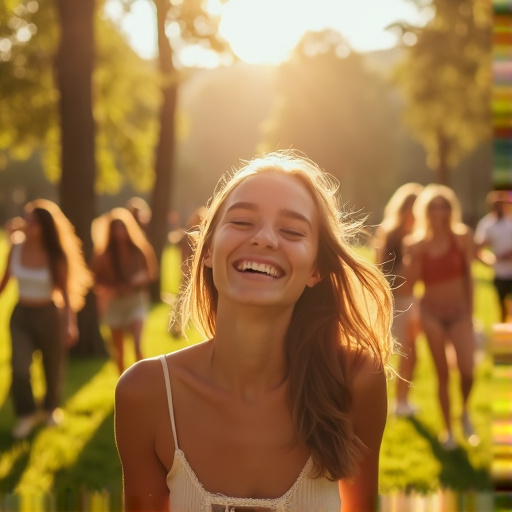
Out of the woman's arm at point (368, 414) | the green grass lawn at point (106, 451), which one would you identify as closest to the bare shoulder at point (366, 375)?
the woman's arm at point (368, 414)

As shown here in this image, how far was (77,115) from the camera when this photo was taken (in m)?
12.3

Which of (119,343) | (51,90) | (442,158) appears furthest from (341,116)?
(119,343)

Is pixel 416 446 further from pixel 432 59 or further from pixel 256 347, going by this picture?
pixel 432 59

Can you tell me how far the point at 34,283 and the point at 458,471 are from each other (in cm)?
413

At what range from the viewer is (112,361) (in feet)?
41.3

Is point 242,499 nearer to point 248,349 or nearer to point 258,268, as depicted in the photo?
point 248,349

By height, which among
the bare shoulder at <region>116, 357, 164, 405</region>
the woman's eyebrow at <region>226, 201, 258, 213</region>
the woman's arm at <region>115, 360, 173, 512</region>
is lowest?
the woman's arm at <region>115, 360, 173, 512</region>

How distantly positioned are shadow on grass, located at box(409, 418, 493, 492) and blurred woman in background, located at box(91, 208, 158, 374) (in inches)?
129

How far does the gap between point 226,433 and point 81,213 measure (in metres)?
10.8

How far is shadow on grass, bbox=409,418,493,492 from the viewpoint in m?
6.36

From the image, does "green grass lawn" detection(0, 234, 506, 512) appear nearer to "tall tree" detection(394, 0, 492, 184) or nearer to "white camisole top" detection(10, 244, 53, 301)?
"white camisole top" detection(10, 244, 53, 301)

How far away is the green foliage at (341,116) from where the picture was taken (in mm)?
60281

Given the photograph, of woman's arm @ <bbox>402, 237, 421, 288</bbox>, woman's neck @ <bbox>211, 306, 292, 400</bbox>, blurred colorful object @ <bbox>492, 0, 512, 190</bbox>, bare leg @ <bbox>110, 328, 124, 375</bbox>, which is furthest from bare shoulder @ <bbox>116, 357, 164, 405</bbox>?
bare leg @ <bbox>110, 328, 124, 375</bbox>

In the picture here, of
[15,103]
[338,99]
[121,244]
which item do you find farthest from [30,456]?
[338,99]
